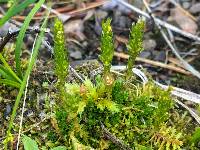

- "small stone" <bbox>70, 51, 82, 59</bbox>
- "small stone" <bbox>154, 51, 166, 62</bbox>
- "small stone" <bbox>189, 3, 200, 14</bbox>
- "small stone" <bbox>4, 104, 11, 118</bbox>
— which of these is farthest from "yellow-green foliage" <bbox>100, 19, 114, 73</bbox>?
"small stone" <bbox>189, 3, 200, 14</bbox>

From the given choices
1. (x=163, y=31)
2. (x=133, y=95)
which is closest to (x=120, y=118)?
(x=133, y=95)

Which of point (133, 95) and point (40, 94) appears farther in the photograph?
point (40, 94)

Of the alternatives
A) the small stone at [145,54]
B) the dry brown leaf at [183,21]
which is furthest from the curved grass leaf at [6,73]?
the dry brown leaf at [183,21]

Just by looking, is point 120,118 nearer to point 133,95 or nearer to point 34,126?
point 133,95

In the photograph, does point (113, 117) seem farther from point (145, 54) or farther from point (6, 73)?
point (145, 54)

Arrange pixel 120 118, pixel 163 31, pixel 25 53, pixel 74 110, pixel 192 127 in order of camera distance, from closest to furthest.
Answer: pixel 74 110 < pixel 120 118 < pixel 192 127 < pixel 25 53 < pixel 163 31

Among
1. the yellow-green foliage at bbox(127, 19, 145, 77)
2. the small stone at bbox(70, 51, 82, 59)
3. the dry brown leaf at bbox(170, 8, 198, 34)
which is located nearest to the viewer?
the yellow-green foliage at bbox(127, 19, 145, 77)

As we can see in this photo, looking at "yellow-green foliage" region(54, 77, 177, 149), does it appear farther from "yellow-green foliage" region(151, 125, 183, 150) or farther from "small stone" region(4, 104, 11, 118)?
"small stone" region(4, 104, 11, 118)
